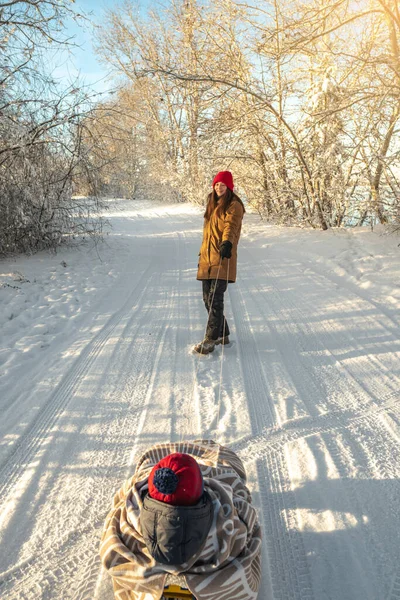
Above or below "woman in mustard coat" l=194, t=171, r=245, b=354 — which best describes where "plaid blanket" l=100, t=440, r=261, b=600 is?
below

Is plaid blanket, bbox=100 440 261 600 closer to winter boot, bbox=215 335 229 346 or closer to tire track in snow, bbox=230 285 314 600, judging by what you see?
tire track in snow, bbox=230 285 314 600

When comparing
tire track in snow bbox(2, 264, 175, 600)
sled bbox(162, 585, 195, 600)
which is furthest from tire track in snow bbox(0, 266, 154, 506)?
sled bbox(162, 585, 195, 600)

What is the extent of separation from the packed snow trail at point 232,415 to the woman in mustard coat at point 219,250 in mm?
272

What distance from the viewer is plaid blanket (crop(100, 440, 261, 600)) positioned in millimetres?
1566

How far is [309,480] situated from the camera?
2.55 metres

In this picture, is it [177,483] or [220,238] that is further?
[220,238]

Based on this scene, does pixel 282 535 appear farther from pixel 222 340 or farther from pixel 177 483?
pixel 222 340

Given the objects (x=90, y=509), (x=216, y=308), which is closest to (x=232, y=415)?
(x=90, y=509)

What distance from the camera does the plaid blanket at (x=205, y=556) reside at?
1.57m

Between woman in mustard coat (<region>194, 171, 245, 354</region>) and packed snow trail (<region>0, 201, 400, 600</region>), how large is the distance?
0.27 metres

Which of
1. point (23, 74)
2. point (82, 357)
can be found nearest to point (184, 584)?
point (82, 357)

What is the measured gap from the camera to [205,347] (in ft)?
14.3

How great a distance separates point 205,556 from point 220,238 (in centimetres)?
Answer: 327

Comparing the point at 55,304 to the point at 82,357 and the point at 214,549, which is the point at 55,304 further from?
the point at 214,549
